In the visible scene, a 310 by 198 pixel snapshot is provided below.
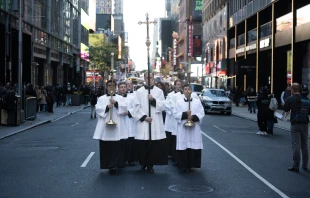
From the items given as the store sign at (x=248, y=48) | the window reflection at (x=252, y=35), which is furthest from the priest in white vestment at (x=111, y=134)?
the window reflection at (x=252, y=35)

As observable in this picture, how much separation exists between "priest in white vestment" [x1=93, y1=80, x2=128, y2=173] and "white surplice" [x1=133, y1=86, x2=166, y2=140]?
0.88ft

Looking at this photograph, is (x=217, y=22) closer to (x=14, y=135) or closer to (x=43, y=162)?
(x=14, y=135)

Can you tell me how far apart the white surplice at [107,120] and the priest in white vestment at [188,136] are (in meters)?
1.13

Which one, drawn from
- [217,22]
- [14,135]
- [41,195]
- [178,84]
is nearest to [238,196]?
[41,195]

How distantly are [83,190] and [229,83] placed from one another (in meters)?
50.7

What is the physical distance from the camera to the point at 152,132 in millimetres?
10219

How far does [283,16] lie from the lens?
35844mm

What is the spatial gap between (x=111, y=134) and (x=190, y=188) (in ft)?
7.16

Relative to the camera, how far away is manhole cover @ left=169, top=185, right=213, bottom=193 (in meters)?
8.47

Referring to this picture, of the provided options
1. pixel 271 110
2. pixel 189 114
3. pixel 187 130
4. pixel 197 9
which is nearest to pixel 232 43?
pixel 271 110

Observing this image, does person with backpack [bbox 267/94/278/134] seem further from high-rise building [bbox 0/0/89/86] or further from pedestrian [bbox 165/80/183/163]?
high-rise building [bbox 0/0/89/86]

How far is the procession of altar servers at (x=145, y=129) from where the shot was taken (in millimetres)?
10070

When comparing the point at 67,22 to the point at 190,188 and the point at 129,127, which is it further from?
the point at 190,188

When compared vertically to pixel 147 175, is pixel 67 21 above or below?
above
